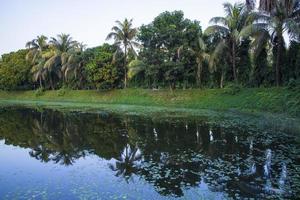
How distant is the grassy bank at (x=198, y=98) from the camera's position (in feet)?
101

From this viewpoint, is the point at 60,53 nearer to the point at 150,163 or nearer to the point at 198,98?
the point at 198,98

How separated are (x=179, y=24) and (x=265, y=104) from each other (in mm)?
18686

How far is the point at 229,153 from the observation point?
16.2 m

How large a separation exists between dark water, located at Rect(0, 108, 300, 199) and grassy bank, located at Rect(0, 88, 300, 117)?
870 cm

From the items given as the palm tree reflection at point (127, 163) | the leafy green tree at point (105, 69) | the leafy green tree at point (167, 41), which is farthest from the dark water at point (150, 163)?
the leafy green tree at point (105, 69)

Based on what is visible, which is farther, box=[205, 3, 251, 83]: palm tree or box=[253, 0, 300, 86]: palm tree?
box=[205, 3, 251, 83]: palm tree

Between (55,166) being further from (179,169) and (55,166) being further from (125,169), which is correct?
(179,169)

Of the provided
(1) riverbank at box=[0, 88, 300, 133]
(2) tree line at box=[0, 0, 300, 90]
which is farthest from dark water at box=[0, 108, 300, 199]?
(2) tree line at box=[0, 0, 300, 90]

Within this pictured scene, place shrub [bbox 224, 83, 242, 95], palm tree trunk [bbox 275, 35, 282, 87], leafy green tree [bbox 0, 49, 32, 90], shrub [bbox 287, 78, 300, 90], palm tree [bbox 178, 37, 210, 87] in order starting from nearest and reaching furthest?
1. shrub [bbox 287, 78, 300, 90]
2. palm tree trunk [bbox 275, 35, 282, 87]
3. shrub [bbox 224, 83, 242, 95]
4. palm tree [bbox 178, 37, 210, 87]
5. leafy green tree [bbox 0, 49, 32, 90]

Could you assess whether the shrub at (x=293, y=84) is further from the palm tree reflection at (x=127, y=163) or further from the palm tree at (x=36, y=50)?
the palm tree at (x=36, y=50)

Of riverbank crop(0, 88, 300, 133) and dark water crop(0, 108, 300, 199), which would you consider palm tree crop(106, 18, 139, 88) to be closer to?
riverbank crop(0, 88, 300, 133)

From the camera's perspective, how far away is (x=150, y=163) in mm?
14281

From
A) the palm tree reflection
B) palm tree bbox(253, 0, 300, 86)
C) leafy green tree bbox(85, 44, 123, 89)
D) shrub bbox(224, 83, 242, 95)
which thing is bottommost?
the palm tree reflection

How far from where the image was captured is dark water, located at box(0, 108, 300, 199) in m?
10.7
